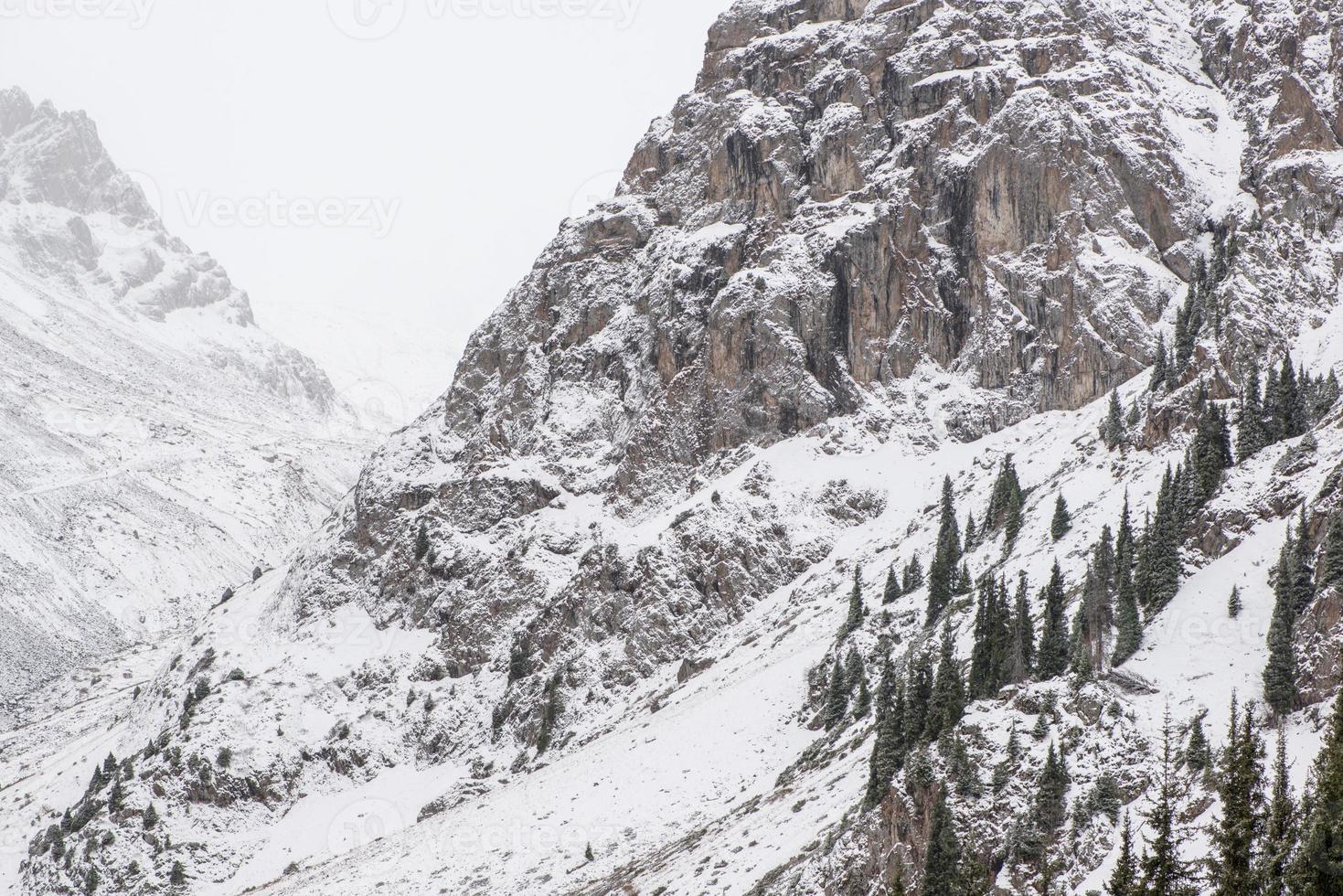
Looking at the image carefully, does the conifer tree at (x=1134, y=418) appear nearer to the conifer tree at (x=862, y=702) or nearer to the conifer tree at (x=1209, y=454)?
the conifer tree at (x=1209, y=454)

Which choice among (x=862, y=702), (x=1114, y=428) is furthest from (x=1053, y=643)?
(x=1114, y=428)

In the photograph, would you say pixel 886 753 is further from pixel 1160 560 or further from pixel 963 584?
pixel 963 584

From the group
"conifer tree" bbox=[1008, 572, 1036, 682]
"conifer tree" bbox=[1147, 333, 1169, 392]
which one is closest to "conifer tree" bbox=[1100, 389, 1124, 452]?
"conifer tree" bbox=[1147, 333, 1169, 392]

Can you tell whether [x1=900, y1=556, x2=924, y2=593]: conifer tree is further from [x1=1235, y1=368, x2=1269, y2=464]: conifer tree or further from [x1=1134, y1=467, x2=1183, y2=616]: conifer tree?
[x1=1134, y1=467, x2=1183, y2=616]: conifer tree

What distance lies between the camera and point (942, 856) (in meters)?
50.4

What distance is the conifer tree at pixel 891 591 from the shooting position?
99.8 metres

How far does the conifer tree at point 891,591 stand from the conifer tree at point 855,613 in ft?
6.16

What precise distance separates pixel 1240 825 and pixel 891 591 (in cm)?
6525

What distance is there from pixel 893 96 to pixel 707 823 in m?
103

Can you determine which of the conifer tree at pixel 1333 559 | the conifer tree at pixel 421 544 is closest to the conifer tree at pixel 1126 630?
the conifer tree at pixel 1333 559

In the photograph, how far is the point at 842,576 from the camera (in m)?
114

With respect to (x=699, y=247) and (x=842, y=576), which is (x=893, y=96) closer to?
(x=699, y=247)

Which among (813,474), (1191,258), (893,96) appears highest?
(893,96)

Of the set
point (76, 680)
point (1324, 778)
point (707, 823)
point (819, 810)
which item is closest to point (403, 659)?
point (707, 823)
